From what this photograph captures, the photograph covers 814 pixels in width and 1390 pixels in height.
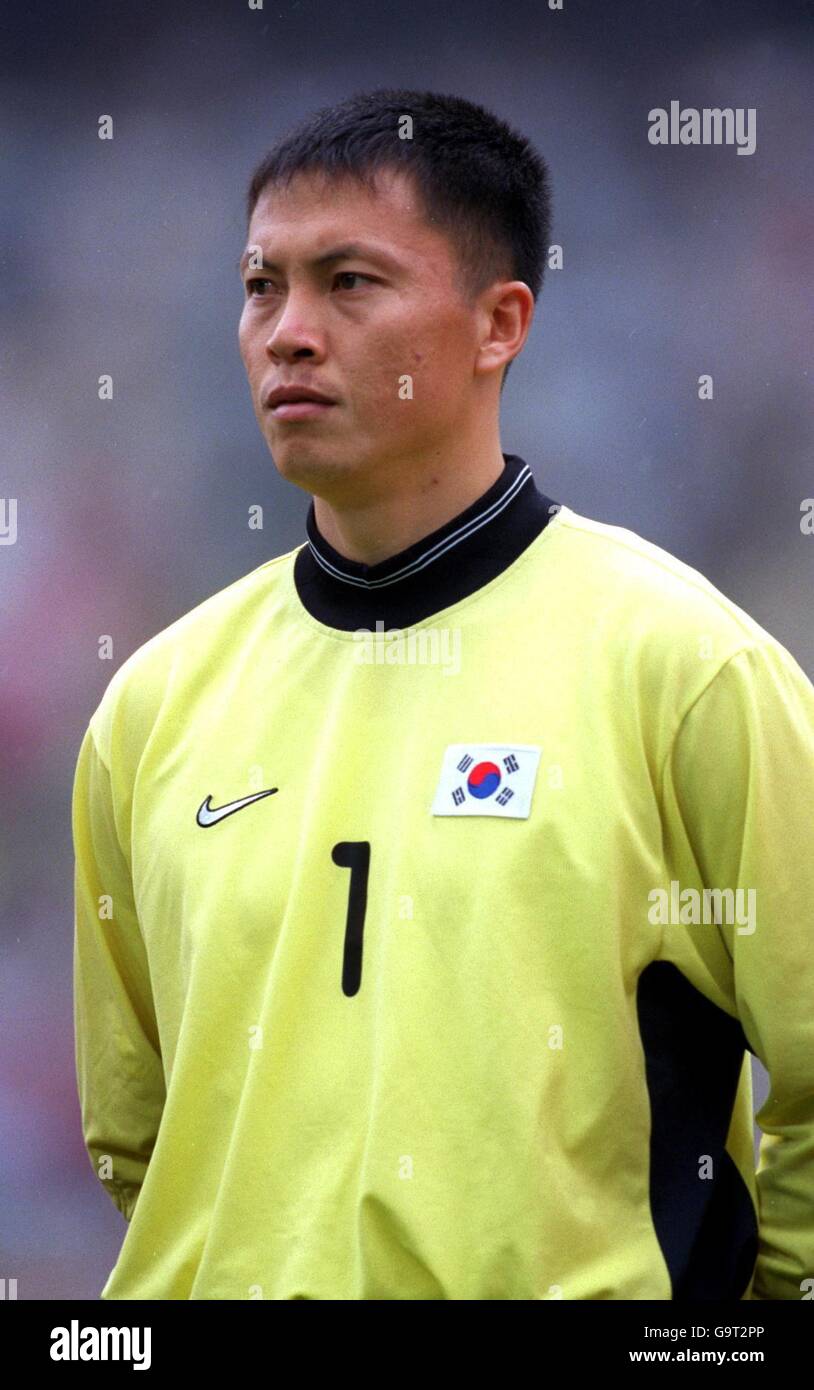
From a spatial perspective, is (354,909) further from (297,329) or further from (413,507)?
(297,329)

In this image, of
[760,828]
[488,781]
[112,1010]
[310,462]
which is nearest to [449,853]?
[488,781]

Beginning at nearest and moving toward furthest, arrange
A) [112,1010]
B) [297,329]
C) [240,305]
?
1. [297,329]
2. [112,1010]
3. [240,305]

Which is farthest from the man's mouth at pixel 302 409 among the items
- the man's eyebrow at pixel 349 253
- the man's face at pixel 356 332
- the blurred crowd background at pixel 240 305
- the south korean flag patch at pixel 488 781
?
the blurred crowd background at pixel 240 305

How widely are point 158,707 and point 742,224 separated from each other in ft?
7.62

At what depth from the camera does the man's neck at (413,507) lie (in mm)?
1534

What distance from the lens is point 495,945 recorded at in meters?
1.36

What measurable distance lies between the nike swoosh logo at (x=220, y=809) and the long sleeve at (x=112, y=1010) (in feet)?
0.57

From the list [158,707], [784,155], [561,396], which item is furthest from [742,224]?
[158,707]

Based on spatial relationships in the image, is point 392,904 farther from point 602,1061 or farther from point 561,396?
point 561,396

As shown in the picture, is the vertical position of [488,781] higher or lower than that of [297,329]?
lower

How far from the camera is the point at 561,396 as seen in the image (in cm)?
353

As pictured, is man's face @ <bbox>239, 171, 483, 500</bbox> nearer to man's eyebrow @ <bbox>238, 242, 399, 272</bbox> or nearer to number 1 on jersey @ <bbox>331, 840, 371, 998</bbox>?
man's eyebrow @ <bbox>238, 242, 399, 272</bbox>

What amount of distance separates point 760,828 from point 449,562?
0.34 m

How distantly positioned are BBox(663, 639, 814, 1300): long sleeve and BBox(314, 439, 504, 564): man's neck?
29cm
